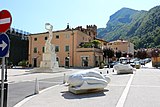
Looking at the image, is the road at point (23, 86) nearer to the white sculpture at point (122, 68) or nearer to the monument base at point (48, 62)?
the white sculpture at point (122, 68)

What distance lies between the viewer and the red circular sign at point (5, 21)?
5.79 meters

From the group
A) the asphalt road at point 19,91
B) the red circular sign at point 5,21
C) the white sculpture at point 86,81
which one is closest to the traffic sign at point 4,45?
the red circular sign at point 5,21

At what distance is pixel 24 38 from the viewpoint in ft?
203

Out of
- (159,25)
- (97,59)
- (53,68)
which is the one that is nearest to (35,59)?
(97,59)

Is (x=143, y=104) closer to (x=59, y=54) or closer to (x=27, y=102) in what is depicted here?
(x=27, y=102)

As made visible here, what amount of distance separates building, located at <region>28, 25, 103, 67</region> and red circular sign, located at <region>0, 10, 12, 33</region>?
4425 cm

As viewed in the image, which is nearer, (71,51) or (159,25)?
(71,51)

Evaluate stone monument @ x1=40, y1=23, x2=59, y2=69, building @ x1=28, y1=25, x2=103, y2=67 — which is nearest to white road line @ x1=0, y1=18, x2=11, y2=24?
stone monument @ x1=40, y1=23, x2=59, y2=69

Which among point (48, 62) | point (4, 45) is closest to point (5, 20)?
point (4, 45)

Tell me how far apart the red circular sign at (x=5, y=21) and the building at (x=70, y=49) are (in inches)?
1742

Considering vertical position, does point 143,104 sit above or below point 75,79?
below

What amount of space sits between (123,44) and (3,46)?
3920 inches

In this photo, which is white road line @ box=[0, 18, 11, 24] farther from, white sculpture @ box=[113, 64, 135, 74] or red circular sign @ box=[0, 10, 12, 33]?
white sculpture @ box=[113, 64, 135, 74]

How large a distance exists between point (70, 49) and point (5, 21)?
4706 cm
